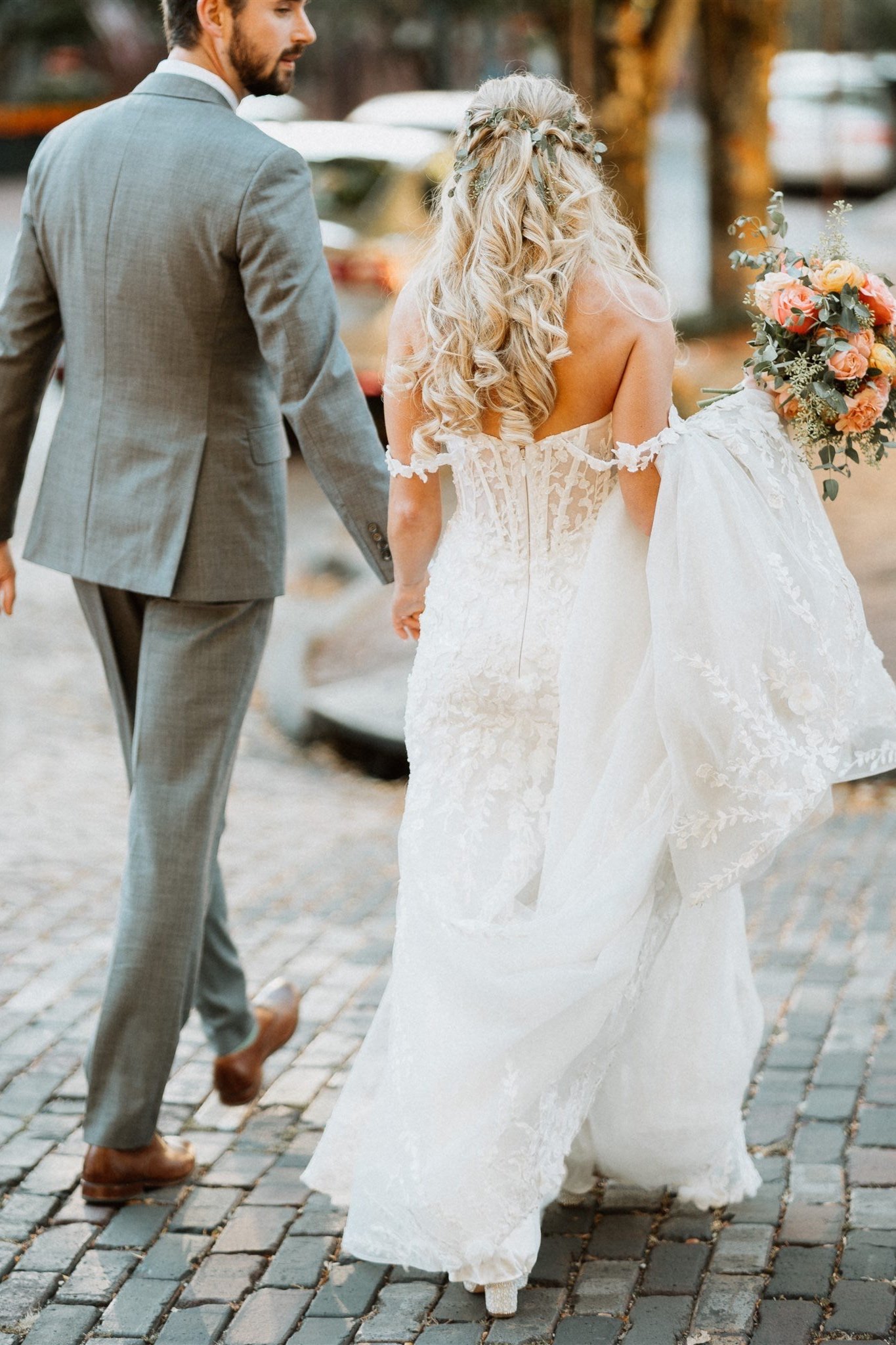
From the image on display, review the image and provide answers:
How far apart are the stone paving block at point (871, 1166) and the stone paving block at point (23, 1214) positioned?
160cm

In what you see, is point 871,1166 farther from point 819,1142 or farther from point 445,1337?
point 445,1337

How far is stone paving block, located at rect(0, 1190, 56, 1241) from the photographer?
320 cm

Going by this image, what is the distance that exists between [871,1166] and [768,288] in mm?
1755

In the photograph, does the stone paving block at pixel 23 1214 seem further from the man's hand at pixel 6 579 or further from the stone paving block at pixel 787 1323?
the stone paving block at pixel 787 1323

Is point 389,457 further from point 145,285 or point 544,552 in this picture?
point 145,285

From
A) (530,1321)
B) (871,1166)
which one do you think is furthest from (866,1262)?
(530,1321)

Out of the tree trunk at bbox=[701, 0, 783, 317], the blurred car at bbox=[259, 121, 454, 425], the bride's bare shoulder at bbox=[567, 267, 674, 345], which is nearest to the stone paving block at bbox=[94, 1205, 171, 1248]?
the bride's bare shoulder at bbox=[567, 267, 674, 345]

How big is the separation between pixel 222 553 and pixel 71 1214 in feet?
4.40

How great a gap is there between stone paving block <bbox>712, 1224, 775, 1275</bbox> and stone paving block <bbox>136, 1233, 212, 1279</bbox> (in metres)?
0.95

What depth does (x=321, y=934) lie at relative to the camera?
481 centimetres

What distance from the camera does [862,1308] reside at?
112 inches

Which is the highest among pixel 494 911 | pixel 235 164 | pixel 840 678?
pixel 235 164

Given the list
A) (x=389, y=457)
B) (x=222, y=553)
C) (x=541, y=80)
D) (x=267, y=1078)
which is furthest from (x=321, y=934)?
(x=541, y=80)

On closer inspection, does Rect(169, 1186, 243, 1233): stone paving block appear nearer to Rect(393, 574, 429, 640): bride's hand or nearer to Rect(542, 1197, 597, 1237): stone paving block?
Rect(542, 1197, 597, 1237): stone paving block
